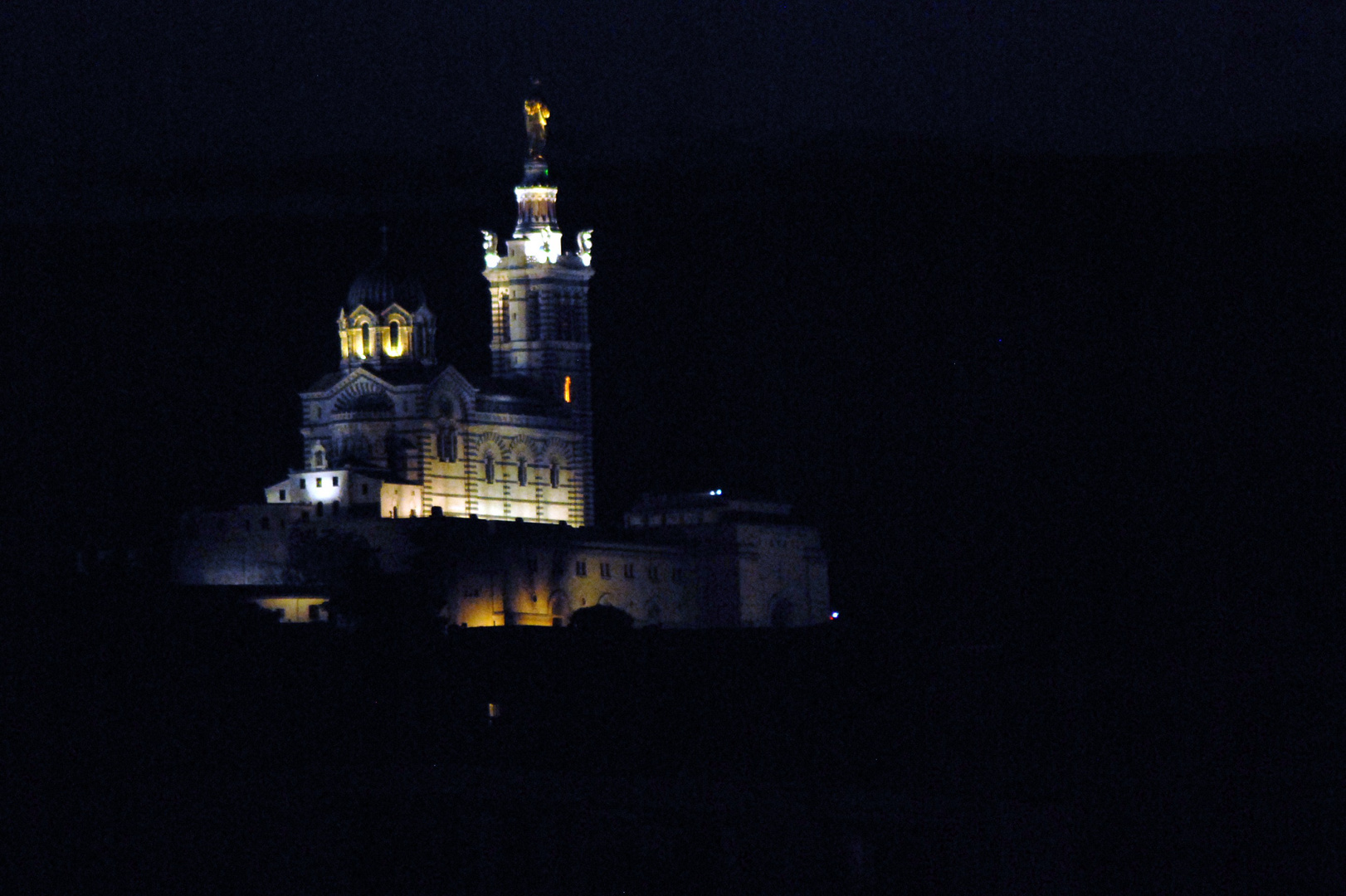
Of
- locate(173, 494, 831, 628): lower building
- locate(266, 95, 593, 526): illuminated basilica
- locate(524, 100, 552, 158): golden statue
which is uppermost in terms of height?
locate(524, 100, 552, 158): golden statue

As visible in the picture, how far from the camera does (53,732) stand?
67.4 meters

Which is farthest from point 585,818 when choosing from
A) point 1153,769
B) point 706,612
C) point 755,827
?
point 706,612

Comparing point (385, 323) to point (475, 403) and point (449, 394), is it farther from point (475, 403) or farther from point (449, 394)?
point (475, 403)

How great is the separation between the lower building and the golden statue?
35.0 feet

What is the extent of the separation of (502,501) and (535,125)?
1127cm

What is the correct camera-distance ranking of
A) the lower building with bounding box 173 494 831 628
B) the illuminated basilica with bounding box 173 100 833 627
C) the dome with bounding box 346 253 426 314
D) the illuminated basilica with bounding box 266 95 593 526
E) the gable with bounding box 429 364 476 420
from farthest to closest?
the dome with bounding box 346 253 426 314, the gable with bounding box 429 364 476 420, the illuminated basilica with bounding box 266 95 593 526, the illuminated basilica with bounding box 173 100 833 627, the lower building with bounding box 173 494 831 628

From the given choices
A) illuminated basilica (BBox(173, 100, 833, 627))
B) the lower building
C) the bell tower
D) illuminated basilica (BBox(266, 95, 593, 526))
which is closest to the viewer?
the lower building

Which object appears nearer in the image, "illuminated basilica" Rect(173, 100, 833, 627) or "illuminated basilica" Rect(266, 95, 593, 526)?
"illuminated basilica" Rect(173, 100, 833, 627)

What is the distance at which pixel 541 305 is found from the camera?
103312 mm

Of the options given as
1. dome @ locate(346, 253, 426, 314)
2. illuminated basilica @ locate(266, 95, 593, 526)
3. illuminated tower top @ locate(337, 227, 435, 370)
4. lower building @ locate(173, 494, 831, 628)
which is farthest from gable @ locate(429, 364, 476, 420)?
lower building @ locate(173, 494, 831, 628)

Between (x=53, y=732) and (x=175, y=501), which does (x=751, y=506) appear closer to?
(x=175, y=501)

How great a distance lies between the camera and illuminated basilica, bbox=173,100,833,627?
92.6 meters

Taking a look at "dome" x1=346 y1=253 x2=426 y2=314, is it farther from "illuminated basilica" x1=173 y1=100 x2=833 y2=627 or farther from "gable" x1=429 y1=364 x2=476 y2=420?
"gable" x1=429 y1=364 x2=476 y2=420

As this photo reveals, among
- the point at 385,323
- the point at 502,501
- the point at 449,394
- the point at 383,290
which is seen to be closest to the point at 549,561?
the point at 502,501
